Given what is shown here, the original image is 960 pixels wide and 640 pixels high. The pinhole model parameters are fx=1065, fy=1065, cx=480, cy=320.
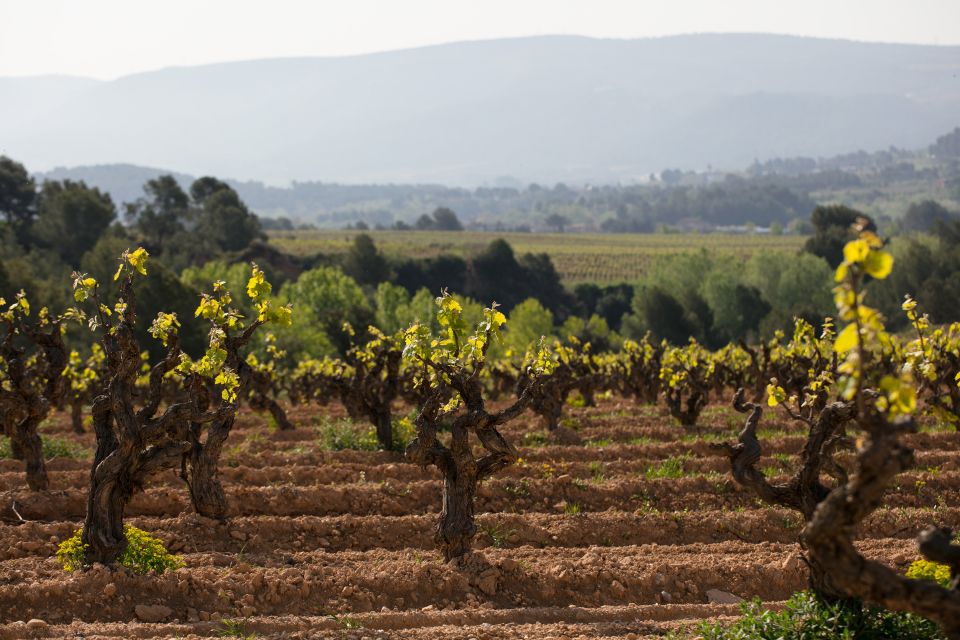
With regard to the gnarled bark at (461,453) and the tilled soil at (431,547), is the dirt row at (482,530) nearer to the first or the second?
the tilled soil at (431,547)

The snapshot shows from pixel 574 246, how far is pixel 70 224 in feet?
256

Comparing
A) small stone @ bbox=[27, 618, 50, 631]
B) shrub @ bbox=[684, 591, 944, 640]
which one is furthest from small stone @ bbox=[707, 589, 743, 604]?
small stone @ bbox=[27, 618, 50, 631]

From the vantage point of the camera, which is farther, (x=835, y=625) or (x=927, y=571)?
(x=927, y=571)

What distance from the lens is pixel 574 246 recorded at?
140m

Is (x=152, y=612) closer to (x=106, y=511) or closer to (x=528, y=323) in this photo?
(x=106, y=511)

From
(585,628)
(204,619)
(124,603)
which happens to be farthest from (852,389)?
(124,603)

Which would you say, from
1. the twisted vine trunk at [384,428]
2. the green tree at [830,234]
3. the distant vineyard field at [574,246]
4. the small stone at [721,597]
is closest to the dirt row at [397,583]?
the small stone at [721,597]

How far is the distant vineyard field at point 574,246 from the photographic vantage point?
105 meters

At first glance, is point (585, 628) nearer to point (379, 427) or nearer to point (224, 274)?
point (379, 427)

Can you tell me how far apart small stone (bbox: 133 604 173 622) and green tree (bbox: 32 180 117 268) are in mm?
63254

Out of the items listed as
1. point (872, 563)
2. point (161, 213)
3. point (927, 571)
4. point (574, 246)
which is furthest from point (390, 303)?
point (574, 246)

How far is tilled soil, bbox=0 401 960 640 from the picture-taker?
1252cm

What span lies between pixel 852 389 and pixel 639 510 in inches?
398

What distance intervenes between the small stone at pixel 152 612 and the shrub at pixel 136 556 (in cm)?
82
